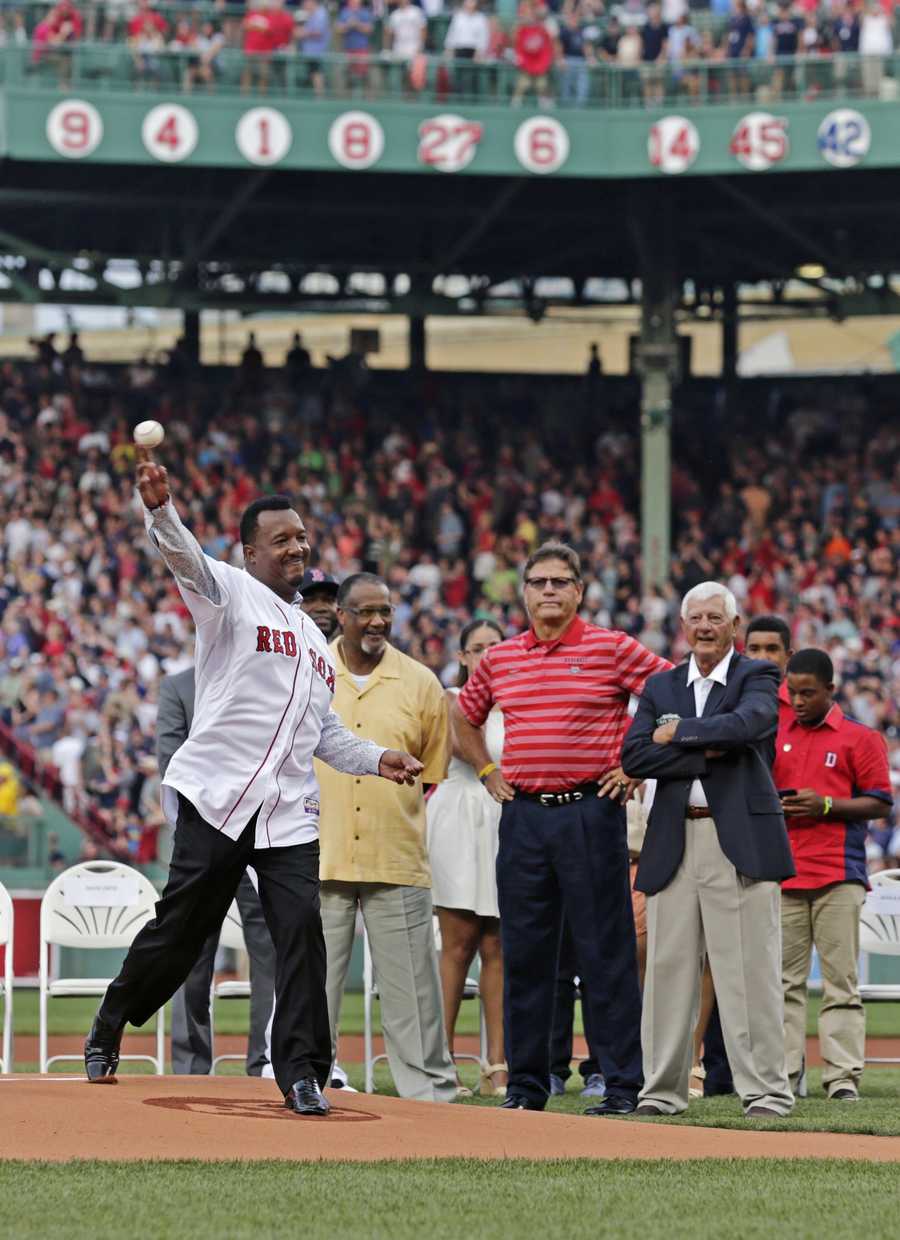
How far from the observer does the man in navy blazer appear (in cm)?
836

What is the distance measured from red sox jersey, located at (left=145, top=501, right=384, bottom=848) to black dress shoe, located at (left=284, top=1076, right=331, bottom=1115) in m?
0.78

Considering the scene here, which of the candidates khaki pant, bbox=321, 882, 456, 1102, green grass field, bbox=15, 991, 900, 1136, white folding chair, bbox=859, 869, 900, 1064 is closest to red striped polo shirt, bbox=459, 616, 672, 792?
khaki pant, bbox=321, 882, 456, 1102

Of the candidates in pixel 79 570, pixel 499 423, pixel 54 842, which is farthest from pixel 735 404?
pixel 54 842

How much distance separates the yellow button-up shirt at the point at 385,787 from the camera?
8773 millimetres

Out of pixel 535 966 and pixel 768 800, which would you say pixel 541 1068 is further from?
pixel 768 800

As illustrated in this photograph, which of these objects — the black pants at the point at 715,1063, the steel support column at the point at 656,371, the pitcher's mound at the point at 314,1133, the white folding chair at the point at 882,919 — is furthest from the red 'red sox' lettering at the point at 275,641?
the steel support column at the point at 656,371

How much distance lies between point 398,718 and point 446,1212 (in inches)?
131

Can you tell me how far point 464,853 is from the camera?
9.96 m

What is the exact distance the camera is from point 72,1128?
6.68 metres

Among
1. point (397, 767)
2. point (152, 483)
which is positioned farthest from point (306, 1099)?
point (152, 483)

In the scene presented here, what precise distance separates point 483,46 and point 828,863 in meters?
16.6

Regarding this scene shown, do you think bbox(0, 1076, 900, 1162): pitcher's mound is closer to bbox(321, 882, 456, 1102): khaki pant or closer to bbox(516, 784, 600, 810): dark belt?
bbox(321, 882, 456, 1102): khaki pant

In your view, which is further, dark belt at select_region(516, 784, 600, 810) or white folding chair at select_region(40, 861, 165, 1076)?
white folding chair at select_region(40, 861, 165, 1076)

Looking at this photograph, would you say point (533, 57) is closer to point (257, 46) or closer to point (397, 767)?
point (257, 46)
